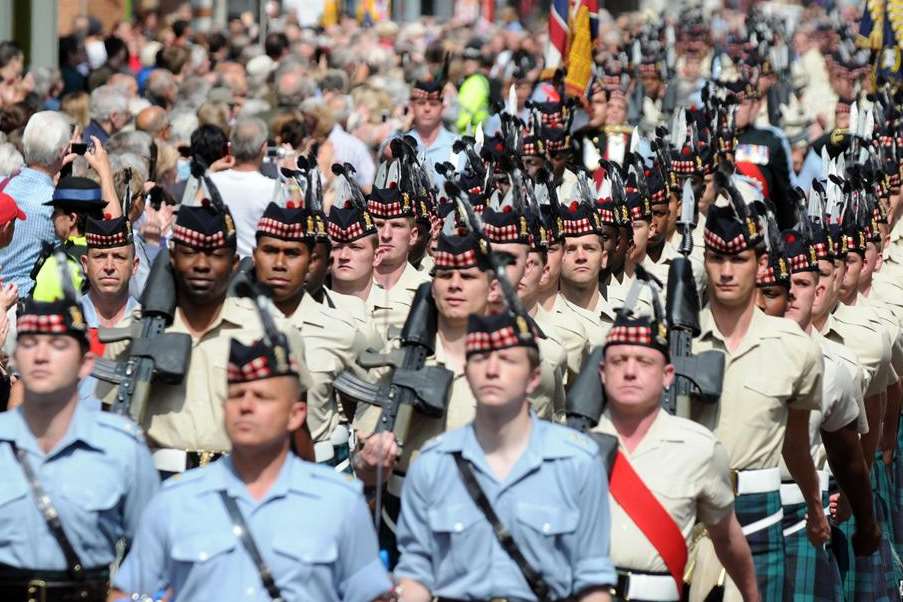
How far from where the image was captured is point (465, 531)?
765 cm

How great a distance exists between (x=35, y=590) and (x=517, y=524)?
146 centimetres

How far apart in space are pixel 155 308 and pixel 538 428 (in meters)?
2.15

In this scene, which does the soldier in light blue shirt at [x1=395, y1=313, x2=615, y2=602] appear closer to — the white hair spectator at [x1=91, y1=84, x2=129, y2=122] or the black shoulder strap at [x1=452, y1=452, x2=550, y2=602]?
the black shoulder strap at [x1=452, y1=452, x2=550, y2=602]

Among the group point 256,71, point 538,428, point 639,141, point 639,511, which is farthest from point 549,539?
point 256,71

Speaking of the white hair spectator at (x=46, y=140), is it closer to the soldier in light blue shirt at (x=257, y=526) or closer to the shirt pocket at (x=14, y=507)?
the shirt pocket at (x=14, y=507)

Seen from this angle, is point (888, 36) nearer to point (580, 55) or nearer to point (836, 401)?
point (580, 55)

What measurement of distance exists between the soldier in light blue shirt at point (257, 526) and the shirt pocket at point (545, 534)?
0.53 metres

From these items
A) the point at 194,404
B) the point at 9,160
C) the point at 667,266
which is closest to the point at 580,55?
the point at 667,266

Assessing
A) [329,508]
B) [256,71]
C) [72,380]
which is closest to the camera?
[329,508]

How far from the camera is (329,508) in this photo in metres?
7.22

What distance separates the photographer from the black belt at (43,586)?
7566 mm

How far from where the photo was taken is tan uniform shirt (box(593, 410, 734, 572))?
8477 millimetres

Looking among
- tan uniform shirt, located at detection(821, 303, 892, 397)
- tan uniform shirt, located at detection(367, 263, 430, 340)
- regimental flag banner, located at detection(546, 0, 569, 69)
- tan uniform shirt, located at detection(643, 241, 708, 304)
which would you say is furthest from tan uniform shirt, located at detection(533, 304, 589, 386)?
regimental flag banner, located at detection(546, 0, 569, 69)

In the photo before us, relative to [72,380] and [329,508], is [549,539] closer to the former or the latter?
[329,508]
